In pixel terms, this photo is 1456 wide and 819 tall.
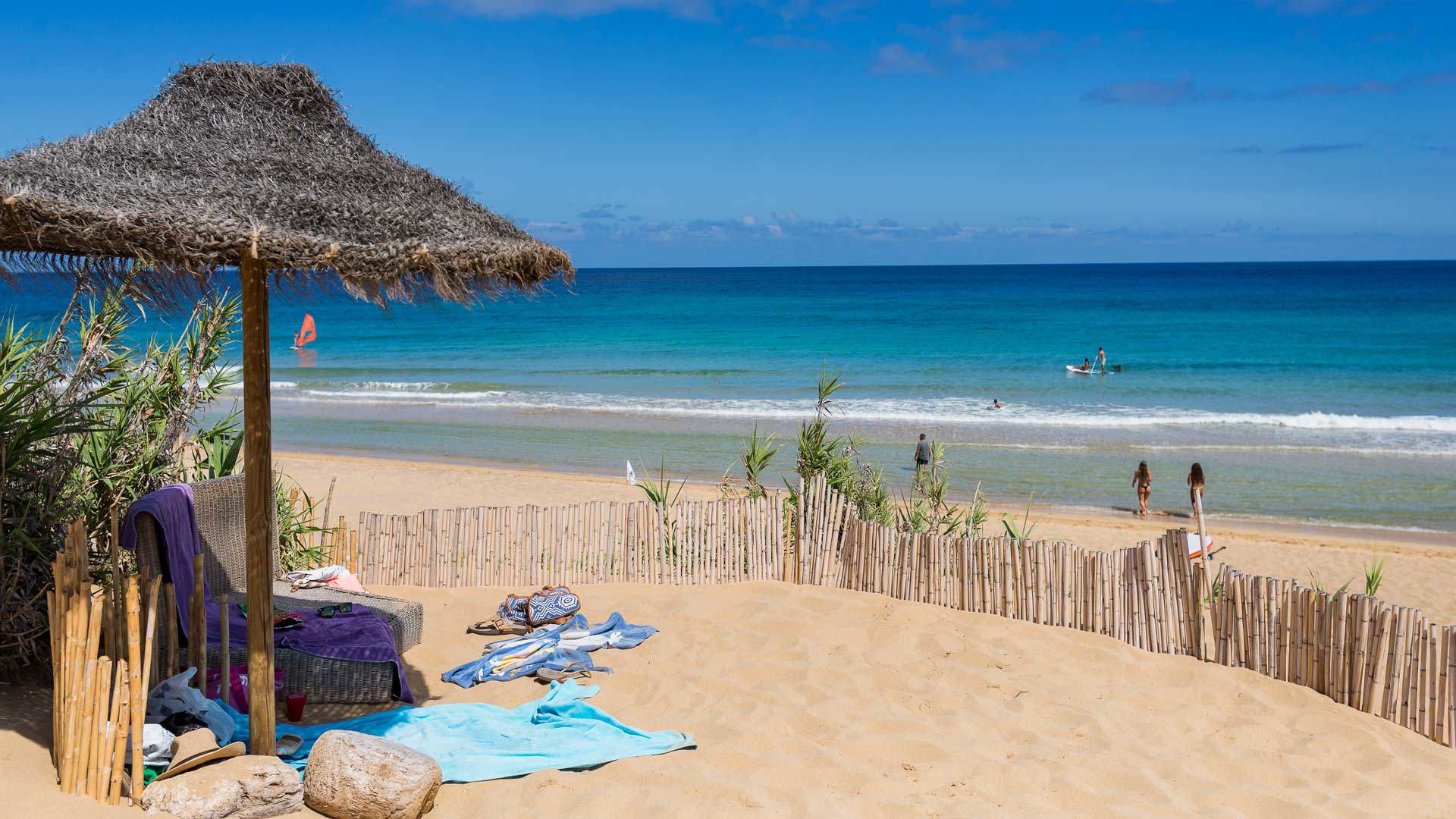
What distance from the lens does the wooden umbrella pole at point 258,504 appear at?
3.95m

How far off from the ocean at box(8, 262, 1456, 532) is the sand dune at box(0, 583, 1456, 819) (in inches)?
90.3

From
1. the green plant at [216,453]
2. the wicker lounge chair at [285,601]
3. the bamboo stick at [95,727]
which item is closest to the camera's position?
the bamboo stick at [95,727]

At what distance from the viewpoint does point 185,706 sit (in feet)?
14.8

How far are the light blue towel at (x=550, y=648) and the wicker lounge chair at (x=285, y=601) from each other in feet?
1.75

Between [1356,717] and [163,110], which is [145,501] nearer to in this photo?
[163,110]

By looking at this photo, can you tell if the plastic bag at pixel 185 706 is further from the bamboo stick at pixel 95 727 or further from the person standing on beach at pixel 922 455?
the person standing on beach at pixel 922 455

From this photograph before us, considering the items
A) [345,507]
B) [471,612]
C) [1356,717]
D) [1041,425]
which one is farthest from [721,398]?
[1356,717]

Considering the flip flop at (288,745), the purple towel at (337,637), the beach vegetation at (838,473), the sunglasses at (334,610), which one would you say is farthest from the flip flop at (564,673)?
the beach vegetation at (838,473)

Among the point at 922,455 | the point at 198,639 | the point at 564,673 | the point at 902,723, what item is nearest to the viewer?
the point at 198,639

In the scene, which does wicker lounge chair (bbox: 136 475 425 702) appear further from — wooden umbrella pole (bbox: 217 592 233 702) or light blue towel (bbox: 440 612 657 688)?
light blue towel (bbox: 440 612 657 688)

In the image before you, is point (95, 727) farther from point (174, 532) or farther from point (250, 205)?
point (250, 205)

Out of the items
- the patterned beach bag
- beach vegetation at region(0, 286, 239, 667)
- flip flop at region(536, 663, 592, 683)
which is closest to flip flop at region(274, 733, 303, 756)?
beach vegetation at region(0, 286, 239, 667)

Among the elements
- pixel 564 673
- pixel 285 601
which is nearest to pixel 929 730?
pixel 564 673

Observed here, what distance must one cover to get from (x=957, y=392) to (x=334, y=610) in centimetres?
2234
